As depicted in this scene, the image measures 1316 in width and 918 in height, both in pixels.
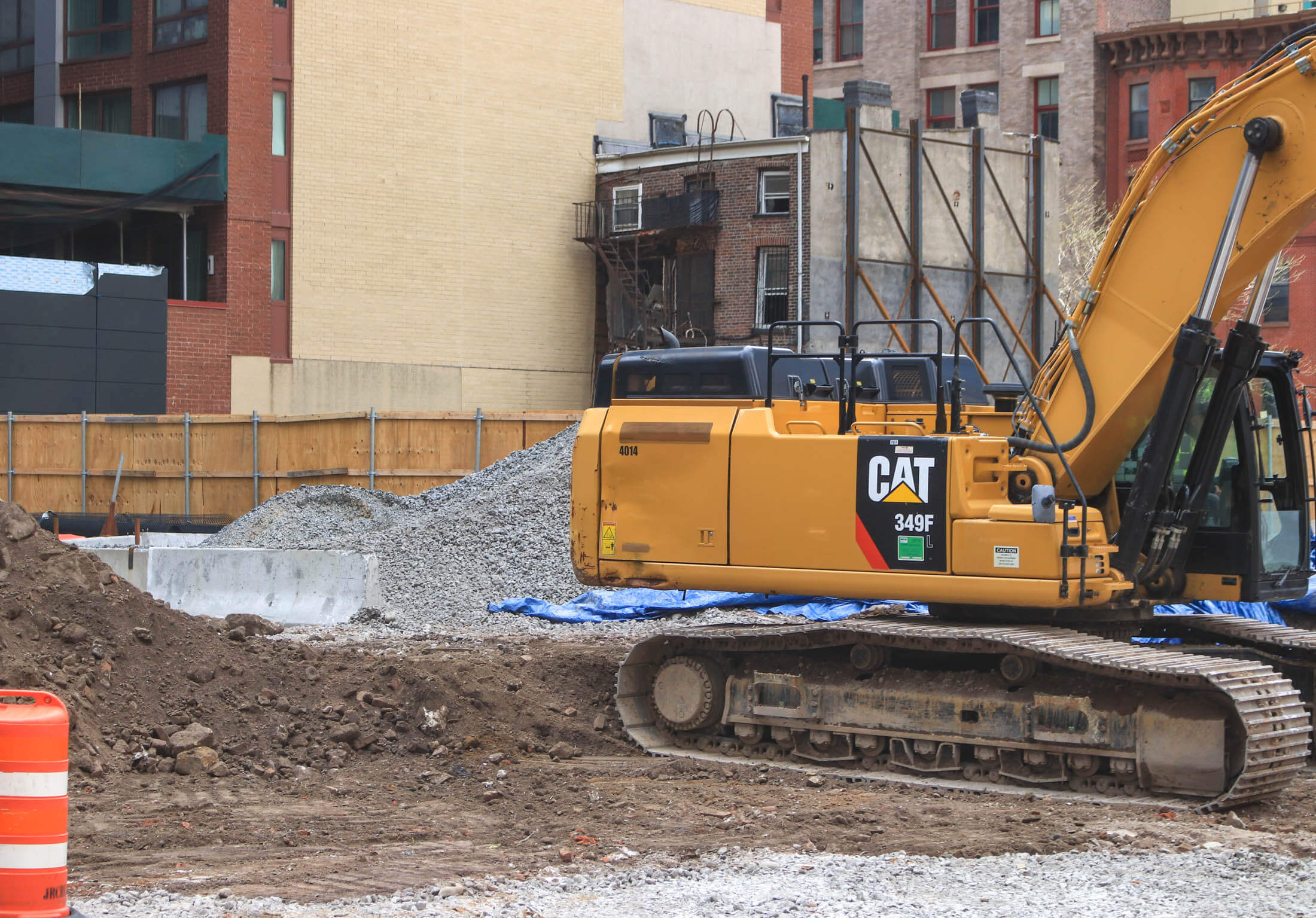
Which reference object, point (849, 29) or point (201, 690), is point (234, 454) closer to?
point (201, 690)

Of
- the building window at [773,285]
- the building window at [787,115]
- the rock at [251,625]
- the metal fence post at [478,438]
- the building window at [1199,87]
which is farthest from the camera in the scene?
the building window at [1199,87]

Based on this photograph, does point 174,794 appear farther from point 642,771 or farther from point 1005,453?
point 1005,453

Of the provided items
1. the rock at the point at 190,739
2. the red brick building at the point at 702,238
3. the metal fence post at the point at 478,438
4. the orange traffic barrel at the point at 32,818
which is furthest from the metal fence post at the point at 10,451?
the orange traffic barrel at the point at 32,818

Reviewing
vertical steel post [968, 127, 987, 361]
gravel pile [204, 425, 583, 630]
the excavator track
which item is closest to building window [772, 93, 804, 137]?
vertical steel post [968, 127, 987, 361]

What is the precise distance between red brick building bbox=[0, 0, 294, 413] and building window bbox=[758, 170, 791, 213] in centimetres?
1074

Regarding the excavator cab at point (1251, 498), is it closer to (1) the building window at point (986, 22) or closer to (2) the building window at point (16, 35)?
(2) the building window at point (16, 35)

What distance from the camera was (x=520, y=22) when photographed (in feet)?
121

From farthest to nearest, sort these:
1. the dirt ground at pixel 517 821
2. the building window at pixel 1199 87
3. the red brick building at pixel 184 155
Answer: the building window at pixel 1199 87, the red brick building at pixel 184 155, the dirt ground at pixel 517 821

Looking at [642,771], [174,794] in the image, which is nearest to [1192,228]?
[642,771]

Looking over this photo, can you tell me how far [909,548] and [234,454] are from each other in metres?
19.6

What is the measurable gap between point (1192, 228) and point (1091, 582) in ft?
7.08

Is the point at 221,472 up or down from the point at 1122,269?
down

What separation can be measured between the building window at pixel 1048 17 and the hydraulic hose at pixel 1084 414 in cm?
3884

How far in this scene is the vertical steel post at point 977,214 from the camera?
3200 cm
